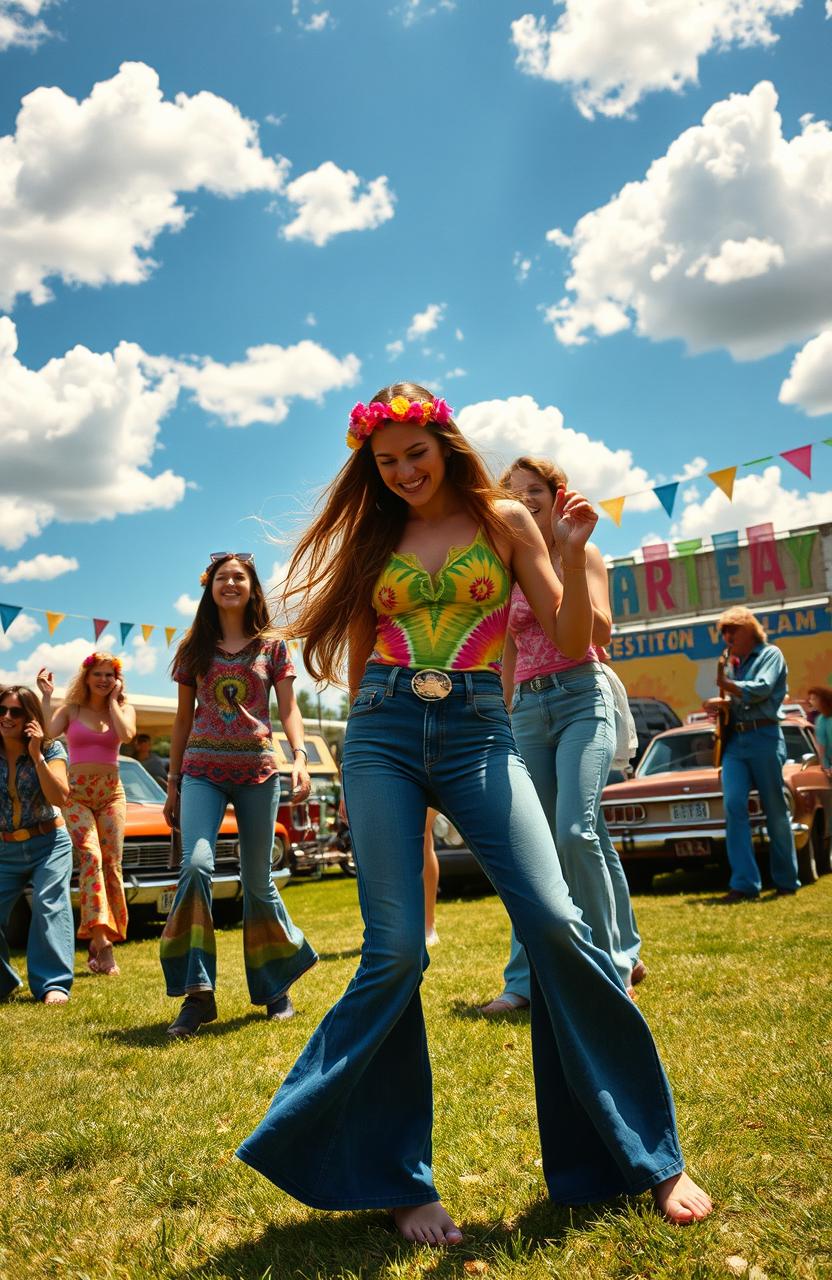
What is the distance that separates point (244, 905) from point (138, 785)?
614cm

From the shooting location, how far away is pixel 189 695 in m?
5.11

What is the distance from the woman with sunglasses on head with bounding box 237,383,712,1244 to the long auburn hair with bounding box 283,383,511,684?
0.02m

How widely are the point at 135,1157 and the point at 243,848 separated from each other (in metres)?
2.00

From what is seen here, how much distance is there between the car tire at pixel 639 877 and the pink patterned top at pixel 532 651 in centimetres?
634

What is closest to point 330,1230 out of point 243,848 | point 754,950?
point 243,848

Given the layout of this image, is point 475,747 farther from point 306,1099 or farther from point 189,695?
point 189,695

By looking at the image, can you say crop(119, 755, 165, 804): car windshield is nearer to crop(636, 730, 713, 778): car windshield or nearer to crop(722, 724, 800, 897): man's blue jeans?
crop(636, 730, 713, 778): car windshield

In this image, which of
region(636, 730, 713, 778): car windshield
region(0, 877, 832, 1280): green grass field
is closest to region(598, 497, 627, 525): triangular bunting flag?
region(636, 730, 713, 778): car windshield

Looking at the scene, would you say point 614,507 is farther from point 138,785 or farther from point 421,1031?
point 421,1031

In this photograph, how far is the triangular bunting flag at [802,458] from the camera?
606 inches

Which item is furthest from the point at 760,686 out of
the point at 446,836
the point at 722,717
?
the point at 446,836

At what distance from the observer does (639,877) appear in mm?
11117

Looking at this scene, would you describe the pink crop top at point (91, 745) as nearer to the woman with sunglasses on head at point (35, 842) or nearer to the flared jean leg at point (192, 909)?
the woman with sunglasses on head at point (35, 842)

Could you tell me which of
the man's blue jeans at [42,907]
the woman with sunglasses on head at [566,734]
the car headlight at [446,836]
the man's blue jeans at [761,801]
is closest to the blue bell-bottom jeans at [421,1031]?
the woman with sunglasses on head at [566,734]
